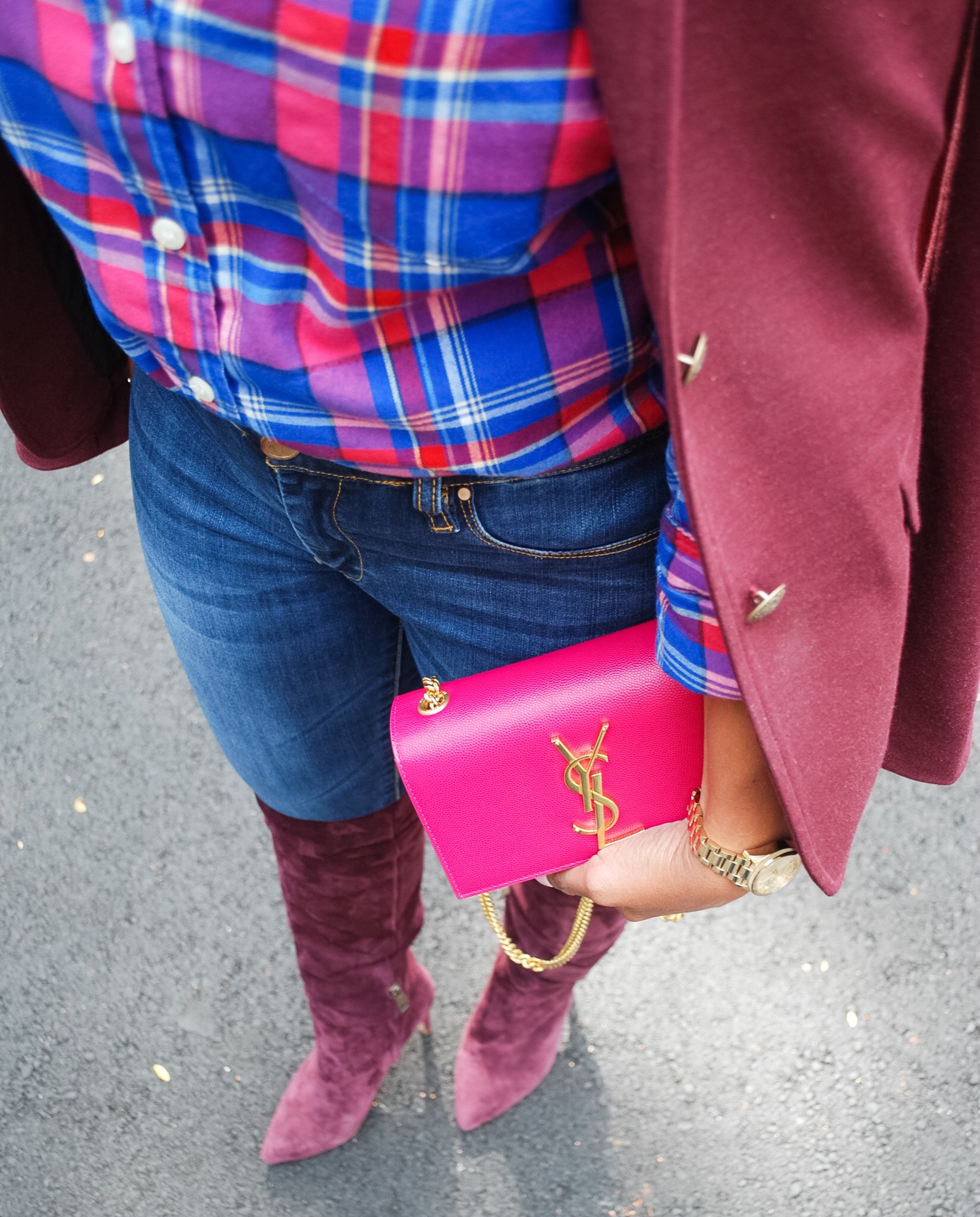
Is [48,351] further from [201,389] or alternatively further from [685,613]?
[685,613]

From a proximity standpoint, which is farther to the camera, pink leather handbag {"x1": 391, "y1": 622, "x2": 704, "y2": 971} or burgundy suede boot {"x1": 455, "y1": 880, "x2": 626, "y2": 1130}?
burgundy suede boot {"x1": 455, "y1": 880, "x2": 626, "y2": 1130}

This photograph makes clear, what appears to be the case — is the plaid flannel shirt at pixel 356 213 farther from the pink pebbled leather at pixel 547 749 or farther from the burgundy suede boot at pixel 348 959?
the burgundy suede boot at pixel 348 959

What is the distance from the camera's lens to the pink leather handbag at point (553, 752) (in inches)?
34.3

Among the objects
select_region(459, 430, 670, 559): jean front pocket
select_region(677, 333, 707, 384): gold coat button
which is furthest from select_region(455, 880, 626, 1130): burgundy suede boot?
select_region(677, 333, 707, 384): gold coat button

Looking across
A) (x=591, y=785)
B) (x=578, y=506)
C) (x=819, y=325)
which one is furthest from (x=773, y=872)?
(x=819, y=325)

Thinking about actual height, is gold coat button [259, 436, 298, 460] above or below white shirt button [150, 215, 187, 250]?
below

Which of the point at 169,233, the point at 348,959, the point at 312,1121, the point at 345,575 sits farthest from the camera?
the point at 312,1121

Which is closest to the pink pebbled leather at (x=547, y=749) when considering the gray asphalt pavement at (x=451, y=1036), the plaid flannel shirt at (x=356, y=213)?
the plaid flannel shirt at (x=356, y=213)

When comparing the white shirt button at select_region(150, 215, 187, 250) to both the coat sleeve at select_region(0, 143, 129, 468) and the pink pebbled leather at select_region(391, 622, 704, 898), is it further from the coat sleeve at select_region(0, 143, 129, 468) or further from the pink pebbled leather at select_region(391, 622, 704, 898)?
the pink pebbled leather at select_region(391, 622, 704, 898)

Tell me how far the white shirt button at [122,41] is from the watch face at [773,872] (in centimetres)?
69

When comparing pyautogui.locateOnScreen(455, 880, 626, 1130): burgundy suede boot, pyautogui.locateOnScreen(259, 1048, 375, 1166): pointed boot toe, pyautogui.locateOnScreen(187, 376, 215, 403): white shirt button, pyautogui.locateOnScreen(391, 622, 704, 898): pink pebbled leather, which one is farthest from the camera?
pyautogui.locateOnScreen(259, 1048, 375, 1166): pointed boot toe

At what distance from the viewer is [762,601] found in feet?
2.03

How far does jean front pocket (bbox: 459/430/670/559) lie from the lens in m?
0.74

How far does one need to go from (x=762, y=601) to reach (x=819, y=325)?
164mm
